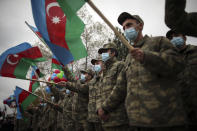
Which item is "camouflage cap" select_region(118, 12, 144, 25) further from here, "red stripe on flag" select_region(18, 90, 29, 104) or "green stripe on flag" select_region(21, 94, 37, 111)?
"red stripe on flag" select_region(18, 90, 29, 104)

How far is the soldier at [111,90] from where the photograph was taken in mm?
3035

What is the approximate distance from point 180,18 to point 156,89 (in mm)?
809

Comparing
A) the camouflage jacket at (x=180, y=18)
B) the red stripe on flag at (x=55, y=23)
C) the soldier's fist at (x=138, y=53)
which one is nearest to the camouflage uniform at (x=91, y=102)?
the red stripe on flag at (x=55, y=23)

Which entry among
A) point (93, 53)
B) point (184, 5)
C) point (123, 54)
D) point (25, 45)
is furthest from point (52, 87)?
point (93, 53)

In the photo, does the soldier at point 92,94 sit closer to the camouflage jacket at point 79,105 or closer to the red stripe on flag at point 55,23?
the camouflage jacket at point 79,105

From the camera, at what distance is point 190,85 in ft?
9.62

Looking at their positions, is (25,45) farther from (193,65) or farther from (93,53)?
(93,53)

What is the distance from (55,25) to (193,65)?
2.89 m

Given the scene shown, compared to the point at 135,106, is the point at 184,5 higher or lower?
higher

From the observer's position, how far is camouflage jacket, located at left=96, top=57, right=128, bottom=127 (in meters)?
3.03

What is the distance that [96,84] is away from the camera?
167 inches

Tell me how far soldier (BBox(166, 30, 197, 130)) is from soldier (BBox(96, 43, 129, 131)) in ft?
3.52

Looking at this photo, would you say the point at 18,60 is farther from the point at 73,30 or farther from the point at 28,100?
the point at 73,30

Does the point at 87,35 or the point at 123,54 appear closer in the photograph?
the point at 123,54
